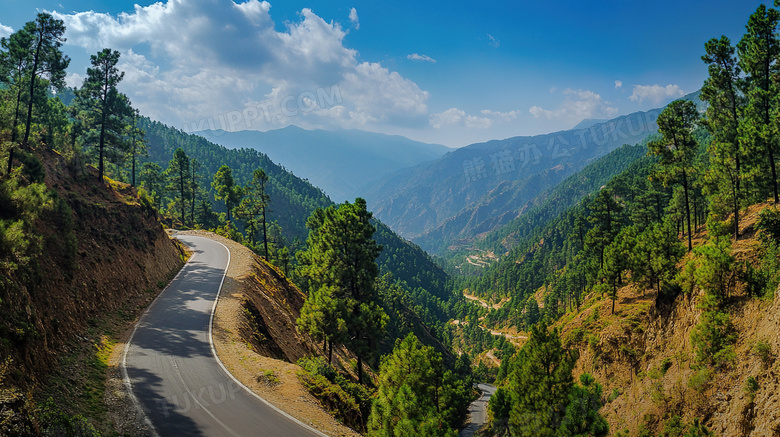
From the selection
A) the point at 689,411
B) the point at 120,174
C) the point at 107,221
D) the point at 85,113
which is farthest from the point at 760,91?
the point at 120,174

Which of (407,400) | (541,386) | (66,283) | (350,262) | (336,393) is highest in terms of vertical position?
(66,283)

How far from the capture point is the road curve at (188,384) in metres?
14.6

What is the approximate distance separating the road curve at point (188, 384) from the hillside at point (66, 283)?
1485mm

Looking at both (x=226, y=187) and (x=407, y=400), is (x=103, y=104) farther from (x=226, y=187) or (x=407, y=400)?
(x=407, y=400)

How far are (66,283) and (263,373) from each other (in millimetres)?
12155

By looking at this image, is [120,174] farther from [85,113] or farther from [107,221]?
[107,221]

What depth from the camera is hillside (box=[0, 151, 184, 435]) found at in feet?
42.6

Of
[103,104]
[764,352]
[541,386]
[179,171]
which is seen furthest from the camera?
[179,171]

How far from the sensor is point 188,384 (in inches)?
680

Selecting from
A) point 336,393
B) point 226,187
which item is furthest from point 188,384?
point 226,187

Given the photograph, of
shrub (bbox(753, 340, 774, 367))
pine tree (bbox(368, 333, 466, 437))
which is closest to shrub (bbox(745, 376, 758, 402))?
shrub (bbox(753, 340, 774, 367))

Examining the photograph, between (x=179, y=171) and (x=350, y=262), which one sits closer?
(x=350, y=262)

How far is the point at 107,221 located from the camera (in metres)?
30.7

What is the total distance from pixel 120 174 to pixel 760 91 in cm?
10016
